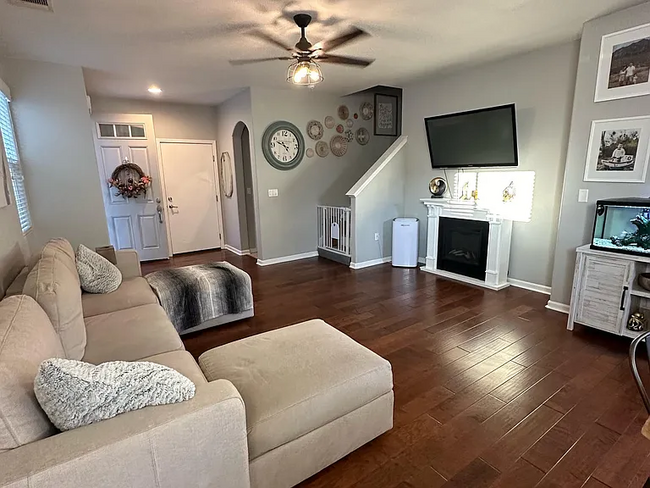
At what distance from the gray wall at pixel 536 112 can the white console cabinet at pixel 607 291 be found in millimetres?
985

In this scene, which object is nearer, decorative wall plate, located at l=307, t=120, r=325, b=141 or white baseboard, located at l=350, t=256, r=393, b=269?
white baseboard, located at l=350, t=256, r=393, b=269

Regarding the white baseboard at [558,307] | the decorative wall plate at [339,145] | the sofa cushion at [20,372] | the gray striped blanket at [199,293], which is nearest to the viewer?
the sofa cushion at [20,372]

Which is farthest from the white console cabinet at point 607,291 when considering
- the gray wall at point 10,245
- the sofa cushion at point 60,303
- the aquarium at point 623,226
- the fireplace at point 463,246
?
the gray wall at point 10,245

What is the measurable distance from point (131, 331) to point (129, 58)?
9.76 ft

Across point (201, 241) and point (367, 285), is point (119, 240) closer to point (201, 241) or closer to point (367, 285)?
point (201, 241)

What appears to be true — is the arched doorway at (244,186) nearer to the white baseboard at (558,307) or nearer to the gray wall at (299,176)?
the gray wall at (299,176)

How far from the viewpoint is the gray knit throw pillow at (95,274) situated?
8.54 feet

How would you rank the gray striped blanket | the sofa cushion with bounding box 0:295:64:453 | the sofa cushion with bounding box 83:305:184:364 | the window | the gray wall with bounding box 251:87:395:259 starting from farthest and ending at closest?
the gray wall with bounding box 251:87:395:259, the window, the gray striped blanket, the sofa cushion with bounding box 83:305:184:364, the sofa cushion with bounding box 0:295:64:453

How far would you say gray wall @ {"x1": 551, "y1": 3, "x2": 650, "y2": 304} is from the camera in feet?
9.29

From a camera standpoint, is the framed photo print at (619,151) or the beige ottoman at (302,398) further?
the framed photo print at (619,151)

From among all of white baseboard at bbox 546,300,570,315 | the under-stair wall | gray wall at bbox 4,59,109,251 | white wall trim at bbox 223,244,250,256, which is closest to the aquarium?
white baseboard at bbox 546,300,570,315

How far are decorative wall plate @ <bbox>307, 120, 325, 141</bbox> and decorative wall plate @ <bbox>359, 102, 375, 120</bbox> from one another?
2.92 feet

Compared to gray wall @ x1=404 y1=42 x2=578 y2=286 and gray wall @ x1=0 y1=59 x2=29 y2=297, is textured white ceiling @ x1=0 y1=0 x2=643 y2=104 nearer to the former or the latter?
gray wall @ x1=404 y1=42 x2=578 y2=286

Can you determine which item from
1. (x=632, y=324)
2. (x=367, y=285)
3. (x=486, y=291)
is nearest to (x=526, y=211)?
(x=486, y=291)
